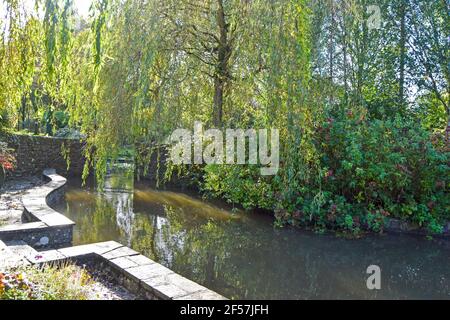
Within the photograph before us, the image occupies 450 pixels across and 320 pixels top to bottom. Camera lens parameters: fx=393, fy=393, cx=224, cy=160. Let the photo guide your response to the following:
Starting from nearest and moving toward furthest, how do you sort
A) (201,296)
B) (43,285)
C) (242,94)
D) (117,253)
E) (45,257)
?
1. (43,285)
2. (201,296)
3. (45,257)
4. (117,253)
5. (242,94)

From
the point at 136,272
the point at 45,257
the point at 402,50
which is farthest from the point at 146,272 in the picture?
the point at 402,50

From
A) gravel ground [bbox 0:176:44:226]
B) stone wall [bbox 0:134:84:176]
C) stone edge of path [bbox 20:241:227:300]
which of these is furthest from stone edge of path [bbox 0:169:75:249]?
stone wall [bbox 0:134:84:176]

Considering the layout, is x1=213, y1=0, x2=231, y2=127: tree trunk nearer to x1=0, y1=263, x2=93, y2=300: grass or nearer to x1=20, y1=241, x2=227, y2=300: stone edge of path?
x1=20, y1=241, x2=227, y2=300: stone edge of path

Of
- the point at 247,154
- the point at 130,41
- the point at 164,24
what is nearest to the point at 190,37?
the point at 164,24

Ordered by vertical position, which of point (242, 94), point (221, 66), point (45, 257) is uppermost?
point (221, 66)

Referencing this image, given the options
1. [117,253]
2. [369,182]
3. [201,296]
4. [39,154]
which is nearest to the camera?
[201,296]

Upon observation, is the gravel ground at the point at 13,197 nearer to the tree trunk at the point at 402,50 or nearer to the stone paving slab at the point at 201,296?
the stone paving slab at the point at 201,296

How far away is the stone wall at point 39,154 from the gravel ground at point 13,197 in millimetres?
528

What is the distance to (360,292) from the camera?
402cm

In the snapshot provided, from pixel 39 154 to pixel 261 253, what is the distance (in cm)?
810

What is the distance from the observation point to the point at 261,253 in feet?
17.4

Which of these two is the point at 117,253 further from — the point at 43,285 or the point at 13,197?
the point at 13,197

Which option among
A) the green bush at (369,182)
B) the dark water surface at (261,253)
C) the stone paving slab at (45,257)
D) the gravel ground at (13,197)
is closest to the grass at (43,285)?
the stone paving slab at (45,257)
